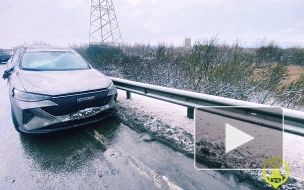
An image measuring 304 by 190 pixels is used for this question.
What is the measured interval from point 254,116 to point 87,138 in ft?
10.3

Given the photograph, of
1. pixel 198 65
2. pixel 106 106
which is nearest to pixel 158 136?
pixel 106 106

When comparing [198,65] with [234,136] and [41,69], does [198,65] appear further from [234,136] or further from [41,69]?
[41,69]

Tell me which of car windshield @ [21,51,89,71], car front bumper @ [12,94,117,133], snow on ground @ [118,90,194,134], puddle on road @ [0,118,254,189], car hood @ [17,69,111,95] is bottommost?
puddle on road @ [0,118,254,189]

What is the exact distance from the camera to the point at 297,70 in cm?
755

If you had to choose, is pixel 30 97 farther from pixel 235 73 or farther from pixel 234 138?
pixel 235 73

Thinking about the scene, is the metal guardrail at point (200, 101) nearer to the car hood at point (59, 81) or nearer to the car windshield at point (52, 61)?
the car hood at point (59, 81)

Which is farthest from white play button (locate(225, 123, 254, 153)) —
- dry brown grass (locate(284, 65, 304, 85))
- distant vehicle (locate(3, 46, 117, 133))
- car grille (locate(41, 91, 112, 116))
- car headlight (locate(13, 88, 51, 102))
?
dry brown grass (locate(284, 65, 304, 85))

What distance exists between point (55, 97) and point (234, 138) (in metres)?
3.47

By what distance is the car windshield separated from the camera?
4.09 m

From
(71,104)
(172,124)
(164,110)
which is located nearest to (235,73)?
(164,110)

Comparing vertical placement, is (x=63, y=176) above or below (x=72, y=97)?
below

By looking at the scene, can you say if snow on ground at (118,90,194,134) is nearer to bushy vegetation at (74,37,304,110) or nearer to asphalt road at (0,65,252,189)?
asphalt road at (0,65,252,189)

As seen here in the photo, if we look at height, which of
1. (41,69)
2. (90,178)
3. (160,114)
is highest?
(41,69)

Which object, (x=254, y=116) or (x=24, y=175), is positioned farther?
(x=254, y=116)
